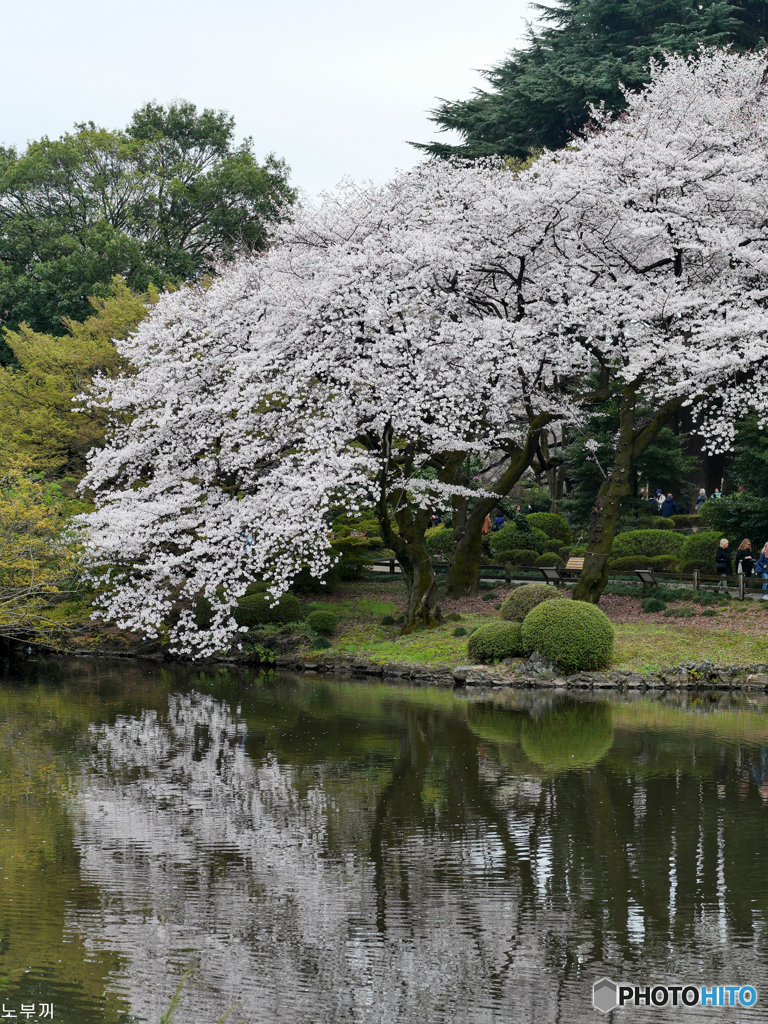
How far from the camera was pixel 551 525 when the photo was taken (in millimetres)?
30312

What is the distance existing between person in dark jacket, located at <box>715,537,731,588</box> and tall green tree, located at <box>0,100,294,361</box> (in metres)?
22.3

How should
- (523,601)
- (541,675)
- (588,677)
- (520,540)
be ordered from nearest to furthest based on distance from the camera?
(588,677)
(541,675)
(523,601)
(520,540)

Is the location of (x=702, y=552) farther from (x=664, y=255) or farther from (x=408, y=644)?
(x=408, y=644)

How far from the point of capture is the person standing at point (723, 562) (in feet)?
79.7

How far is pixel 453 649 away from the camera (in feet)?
67.8

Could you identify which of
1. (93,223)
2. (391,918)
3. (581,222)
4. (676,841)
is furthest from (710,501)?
(93,223)

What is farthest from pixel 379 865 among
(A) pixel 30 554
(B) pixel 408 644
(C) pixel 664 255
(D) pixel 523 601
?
(C) pixel 664 255

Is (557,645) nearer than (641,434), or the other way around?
(557,645)

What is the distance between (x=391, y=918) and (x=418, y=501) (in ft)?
46.4

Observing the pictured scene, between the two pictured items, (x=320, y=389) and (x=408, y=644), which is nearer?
(x=320, y=389)

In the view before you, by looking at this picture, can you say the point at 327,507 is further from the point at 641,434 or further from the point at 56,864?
the point at 56,864

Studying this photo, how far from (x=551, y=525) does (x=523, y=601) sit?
10.0 metres

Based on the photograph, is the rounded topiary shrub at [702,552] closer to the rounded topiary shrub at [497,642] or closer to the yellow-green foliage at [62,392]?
the rounded topiary shrub at [497,642]

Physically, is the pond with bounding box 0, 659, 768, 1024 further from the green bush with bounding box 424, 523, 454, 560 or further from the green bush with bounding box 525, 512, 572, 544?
the green bush with bounding box 525, 512, 572, 544
